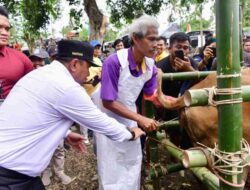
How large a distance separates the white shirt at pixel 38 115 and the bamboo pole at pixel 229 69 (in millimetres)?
780

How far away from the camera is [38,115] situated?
1897mm

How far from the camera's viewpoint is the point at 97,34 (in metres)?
8.70

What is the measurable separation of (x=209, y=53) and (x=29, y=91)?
2421 millimetres

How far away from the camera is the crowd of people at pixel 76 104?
6.25ft

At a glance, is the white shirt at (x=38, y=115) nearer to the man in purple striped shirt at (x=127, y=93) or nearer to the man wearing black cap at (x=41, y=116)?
the man wearing black cap at (x=41, y=116)

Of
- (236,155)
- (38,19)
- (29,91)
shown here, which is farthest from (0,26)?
(38,19)

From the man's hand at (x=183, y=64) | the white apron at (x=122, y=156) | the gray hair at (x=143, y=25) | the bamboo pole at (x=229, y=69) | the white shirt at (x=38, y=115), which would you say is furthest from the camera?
the man's hand at (x=183, y=64)

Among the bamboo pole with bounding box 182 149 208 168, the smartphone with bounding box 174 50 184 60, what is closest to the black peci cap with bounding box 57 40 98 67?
the bamboo pole with bounding box 182 149 208 168

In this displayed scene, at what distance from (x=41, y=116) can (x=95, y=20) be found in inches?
280

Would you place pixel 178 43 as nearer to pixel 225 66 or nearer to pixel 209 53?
pixel 209 53

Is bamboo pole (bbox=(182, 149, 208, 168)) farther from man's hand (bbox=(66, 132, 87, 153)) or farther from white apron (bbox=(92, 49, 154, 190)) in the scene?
white apron (bbox=(92, 49, 154, 190))

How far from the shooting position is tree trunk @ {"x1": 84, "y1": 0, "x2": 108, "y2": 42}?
8.67 m

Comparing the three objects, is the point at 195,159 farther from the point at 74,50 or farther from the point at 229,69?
the point at 74,50

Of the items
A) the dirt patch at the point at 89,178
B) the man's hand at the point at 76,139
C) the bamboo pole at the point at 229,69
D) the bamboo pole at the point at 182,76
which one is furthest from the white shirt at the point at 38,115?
the dirt patch at the point at 89,178
